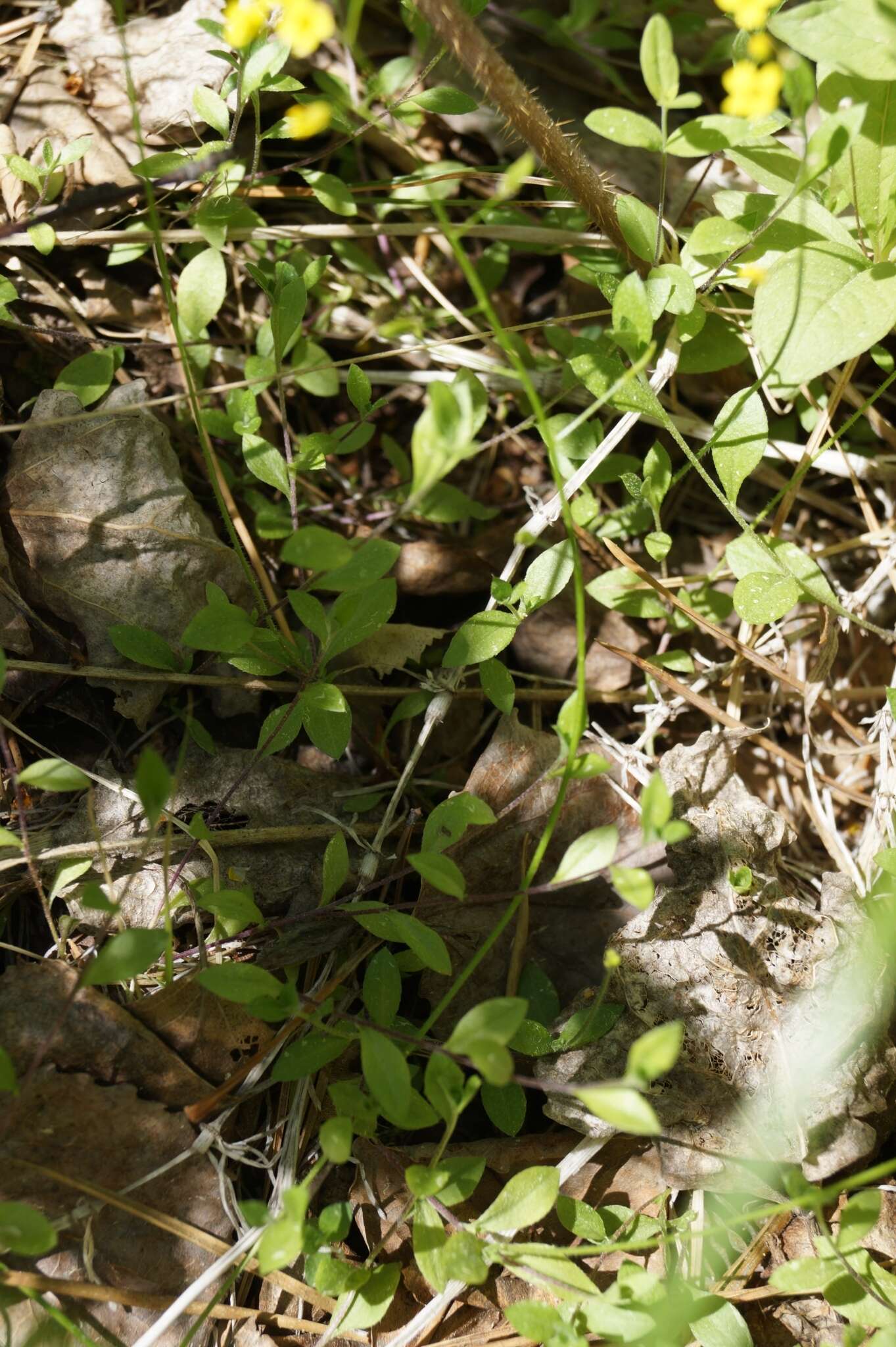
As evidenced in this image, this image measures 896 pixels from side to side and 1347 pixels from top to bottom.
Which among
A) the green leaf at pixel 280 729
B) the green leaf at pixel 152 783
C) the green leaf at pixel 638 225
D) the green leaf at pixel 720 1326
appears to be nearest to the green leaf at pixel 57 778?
the green leaf at pixel 152 783

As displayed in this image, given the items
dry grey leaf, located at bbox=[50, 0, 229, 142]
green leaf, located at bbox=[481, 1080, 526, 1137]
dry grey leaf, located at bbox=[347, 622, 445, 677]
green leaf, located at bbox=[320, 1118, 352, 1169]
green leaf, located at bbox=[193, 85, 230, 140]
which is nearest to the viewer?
green leaf, located at bbox=[320, 1118, 352, 1169]

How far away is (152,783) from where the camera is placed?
150cm

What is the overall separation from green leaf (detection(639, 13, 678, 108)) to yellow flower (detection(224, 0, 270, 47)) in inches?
27.0

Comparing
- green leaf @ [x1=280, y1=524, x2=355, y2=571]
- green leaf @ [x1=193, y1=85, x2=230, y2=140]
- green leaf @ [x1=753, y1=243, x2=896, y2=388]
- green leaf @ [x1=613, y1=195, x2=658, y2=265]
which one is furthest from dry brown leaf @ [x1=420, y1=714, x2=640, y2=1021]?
green leaf @ [x1=193, y1=85, x2=230, y2=140]

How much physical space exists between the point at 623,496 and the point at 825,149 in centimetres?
107

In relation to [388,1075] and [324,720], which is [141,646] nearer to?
[324,720]

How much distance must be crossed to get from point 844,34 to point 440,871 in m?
1.66

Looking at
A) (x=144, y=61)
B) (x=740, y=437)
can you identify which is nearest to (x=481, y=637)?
(x=740, y=437)

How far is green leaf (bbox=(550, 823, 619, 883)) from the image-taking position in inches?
61.5

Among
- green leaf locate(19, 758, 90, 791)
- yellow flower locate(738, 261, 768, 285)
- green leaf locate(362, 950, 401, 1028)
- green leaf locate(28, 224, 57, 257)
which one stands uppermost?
green leaf locate(28, 224, 57, 257)

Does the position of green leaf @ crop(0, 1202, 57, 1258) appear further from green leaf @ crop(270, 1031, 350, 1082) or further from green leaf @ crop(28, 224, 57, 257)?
green leaf @ crop(28, 224, 57, 257)

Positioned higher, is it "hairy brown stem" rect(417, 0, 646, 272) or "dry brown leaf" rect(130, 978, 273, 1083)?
"hairy brown stem" rect(417, 0, 646, 272)

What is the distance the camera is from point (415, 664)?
2318 mm

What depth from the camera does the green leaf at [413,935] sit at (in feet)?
5.86
